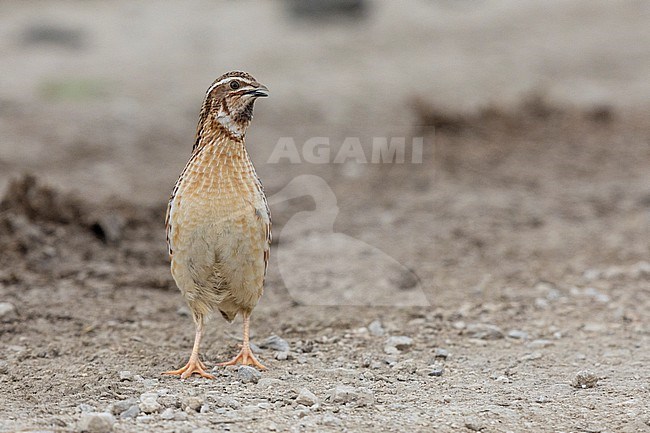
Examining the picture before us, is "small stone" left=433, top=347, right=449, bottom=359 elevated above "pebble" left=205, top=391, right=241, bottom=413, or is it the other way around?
"small stone" left=433, top=347, right=449, bottom=359

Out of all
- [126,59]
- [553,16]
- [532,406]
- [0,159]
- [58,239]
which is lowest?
[532,406]

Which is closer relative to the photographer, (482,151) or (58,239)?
(58,239)

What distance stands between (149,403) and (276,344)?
5.20ft

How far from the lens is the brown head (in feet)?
18.7

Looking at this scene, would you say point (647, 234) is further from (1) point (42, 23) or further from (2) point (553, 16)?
(1) point (42, 23)

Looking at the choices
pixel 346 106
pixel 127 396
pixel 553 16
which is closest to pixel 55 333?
pixel 127 396

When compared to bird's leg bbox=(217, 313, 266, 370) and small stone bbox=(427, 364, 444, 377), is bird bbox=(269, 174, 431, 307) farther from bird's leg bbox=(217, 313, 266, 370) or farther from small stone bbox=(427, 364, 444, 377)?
bird's leg bbox=(217, 313, 266, 370)

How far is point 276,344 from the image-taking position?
21.1ft

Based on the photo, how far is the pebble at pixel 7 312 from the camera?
21.9 feet

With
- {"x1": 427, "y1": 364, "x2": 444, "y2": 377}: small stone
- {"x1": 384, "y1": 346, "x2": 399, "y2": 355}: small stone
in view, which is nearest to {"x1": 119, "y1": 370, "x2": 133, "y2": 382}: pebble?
{"x1": 384, "y1": 346, "x2": 399, "y2": 355}: small stone

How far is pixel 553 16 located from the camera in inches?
750

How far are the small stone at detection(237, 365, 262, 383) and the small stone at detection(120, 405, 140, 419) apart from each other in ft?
2.81

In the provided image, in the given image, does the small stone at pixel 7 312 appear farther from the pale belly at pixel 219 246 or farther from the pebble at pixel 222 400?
the pebble at pixel 222 400

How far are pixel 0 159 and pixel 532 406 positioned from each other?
7.91 metres
